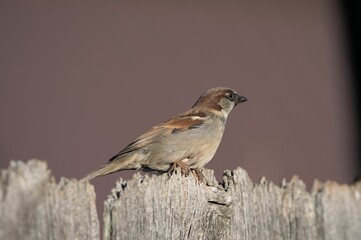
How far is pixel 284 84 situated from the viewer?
5.36 metres

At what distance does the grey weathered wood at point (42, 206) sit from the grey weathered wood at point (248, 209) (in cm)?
18

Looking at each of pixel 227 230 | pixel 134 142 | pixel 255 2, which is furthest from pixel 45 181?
pixel 255 2

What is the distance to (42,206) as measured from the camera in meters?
1.87

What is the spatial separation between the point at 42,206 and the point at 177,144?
3.08 metres

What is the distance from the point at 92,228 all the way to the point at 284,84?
3.60 meters

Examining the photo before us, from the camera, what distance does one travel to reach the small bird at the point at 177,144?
4.70 meters

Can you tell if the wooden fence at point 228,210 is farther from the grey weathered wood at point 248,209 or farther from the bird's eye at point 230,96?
the bird's eye at point 230,96

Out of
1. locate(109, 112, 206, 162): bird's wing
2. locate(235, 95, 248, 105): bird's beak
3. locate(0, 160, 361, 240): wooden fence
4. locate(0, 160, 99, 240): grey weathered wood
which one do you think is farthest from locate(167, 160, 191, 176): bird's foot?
locate(235, 95, 248, 105): bird's beak

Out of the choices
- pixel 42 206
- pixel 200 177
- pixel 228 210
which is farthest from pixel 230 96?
A: pixel 42 206

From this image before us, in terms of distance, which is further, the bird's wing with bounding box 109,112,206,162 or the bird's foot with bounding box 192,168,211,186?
the bird's wing with bounding box 109,112,206,162

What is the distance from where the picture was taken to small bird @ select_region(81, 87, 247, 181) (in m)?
4.70

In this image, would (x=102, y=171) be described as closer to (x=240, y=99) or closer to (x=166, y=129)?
(x=166, y=129)

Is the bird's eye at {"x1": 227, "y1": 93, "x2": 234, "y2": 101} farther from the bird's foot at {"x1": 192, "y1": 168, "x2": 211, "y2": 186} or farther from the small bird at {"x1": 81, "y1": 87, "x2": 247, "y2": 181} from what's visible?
the bird's foot at {"x1": 192, "y1": 168, "x2": 211, "y2": 186}

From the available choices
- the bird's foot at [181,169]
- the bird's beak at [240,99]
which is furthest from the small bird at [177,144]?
the bird's foot at [181,169]
